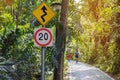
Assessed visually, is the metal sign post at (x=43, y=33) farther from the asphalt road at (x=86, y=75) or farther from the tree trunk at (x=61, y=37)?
the asphalt road at (x=86, y=75)

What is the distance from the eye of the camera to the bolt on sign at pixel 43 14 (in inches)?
423

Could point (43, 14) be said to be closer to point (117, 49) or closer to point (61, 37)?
point (61, 37)

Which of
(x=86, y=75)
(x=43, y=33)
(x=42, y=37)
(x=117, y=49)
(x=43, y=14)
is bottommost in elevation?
(x=86, y=75)

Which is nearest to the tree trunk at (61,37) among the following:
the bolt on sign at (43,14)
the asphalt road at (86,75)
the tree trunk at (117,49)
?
the bolt on sign at (43,14)

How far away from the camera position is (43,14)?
35.4ft

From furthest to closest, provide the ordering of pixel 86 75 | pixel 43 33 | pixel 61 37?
pixel 86 75 < pixel 61 37 < pixel 43 33

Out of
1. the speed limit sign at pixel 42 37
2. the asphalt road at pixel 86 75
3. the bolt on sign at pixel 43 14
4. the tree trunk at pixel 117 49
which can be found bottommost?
the asphalt road at pixel 86 75

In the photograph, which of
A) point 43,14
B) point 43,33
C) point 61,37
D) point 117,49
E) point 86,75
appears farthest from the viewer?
point 117,49

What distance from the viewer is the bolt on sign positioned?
10.8 m

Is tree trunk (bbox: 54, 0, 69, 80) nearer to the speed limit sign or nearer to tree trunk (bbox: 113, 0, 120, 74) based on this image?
the speed limit sign

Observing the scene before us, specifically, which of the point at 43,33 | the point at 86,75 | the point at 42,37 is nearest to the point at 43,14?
the point at 43,33

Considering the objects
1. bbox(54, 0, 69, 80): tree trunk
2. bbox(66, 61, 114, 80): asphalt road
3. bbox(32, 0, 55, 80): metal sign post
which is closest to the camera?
bbox(32, 0, 55, 80): metal sign post

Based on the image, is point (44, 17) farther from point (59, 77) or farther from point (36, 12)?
point (59, 77)

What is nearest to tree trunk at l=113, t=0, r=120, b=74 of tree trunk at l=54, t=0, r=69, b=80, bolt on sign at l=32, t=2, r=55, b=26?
tree trunk at l=54, t=0, r=69, b=80
